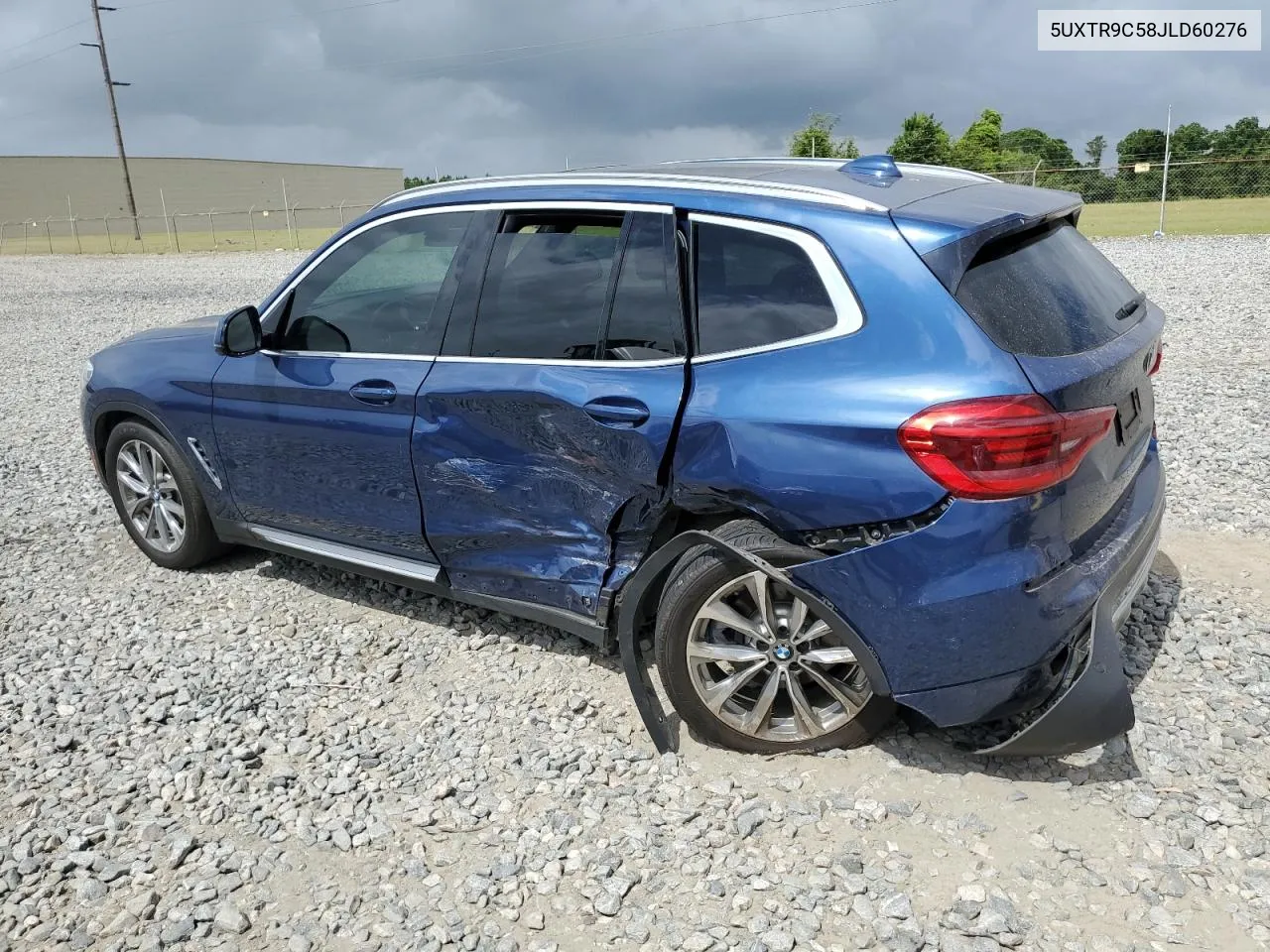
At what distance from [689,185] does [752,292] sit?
0.47m

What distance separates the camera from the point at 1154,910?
255 cm

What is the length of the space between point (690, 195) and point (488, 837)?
209 centimetres

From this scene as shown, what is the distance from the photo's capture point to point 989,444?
2.61m

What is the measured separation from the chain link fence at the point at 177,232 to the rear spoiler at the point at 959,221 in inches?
1225

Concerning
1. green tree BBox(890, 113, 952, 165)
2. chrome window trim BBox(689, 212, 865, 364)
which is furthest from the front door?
green tree BBox(890, 113, 952, 165)

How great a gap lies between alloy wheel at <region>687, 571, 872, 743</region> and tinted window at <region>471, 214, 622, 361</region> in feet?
3.21

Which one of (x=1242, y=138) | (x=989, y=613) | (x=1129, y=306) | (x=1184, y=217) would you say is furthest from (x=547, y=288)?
(x=1242, y=138)

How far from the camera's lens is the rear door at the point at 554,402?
325cm

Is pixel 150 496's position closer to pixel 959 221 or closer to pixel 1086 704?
pixel 959 221

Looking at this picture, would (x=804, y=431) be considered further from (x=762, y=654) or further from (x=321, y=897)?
(x=321, y=897)

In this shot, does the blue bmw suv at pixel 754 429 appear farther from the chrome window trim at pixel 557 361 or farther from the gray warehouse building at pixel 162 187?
the gray warehouse building at pixel 162 187

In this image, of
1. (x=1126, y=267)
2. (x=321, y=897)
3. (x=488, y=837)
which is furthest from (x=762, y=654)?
(x=1126, y=267)

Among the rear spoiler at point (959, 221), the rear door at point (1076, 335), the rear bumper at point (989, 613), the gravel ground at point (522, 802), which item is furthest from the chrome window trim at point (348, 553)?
the rear door at point (1076, 335)

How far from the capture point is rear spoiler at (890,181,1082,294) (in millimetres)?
2822
